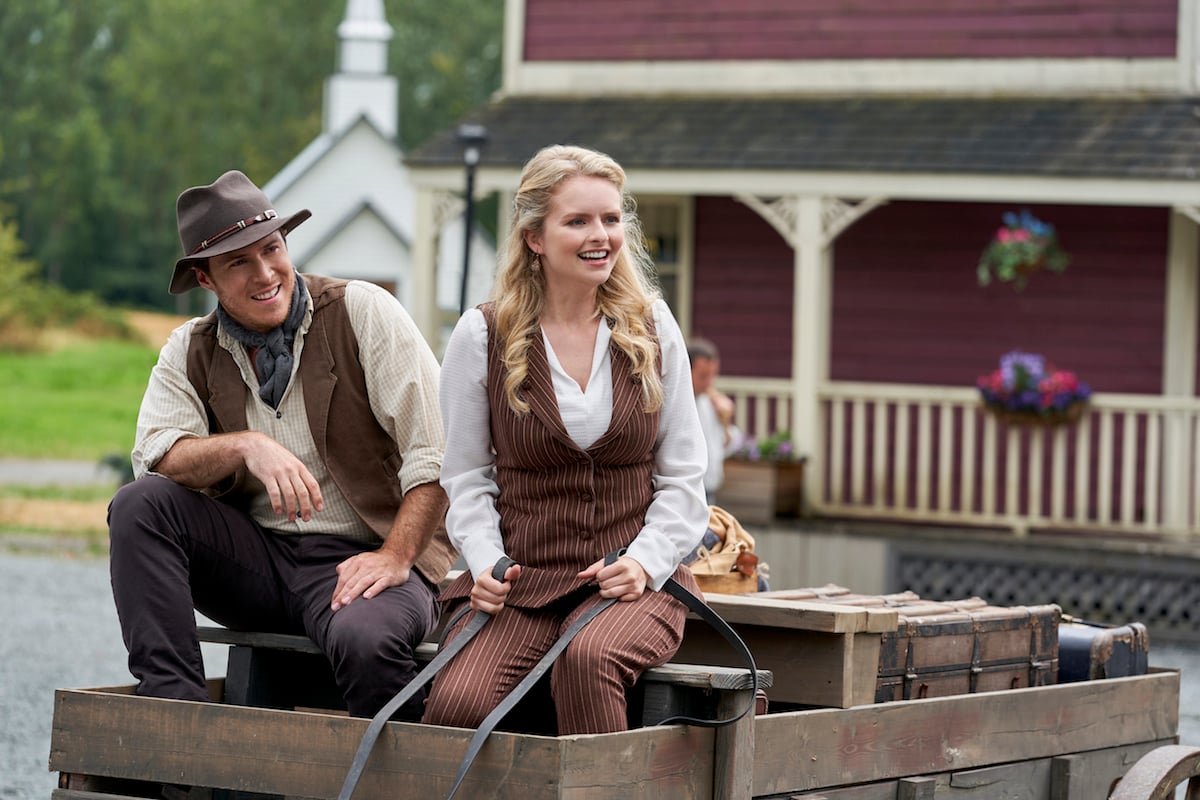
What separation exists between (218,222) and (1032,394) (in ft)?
32.4

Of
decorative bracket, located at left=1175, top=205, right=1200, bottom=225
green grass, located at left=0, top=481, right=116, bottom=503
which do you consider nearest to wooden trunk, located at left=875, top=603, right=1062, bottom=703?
decorative bracket, located at left=1175, top=205, right=1200, bottom=225

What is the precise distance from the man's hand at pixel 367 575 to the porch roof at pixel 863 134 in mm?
9387

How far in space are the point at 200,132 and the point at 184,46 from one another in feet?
8.47

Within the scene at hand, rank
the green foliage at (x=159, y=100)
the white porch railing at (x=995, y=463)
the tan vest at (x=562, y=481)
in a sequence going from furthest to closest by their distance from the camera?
the green foliage at (x=159, y=100) < the white porch railing at (x=995, y=463) < the tan vest at (x=562, y=481)

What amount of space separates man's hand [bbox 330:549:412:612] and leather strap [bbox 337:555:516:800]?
0.28 m

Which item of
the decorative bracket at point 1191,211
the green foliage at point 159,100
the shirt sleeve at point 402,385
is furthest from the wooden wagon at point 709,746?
the green foliage at point 159,100

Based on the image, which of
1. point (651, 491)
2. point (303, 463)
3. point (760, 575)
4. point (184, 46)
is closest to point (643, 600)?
point (651, 491)

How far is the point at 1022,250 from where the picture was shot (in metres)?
14.4

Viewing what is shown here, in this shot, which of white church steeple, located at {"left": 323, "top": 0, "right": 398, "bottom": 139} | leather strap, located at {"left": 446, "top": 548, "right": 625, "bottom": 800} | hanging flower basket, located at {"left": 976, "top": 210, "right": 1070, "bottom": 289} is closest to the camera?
leather strap, located at {"left": 446, "top": 548, "right": 625, "bottom": 800}

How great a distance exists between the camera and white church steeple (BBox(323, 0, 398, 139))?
108 ft

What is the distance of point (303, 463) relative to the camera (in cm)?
485

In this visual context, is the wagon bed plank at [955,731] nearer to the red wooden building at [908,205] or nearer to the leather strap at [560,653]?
the leather strap at [560,653]

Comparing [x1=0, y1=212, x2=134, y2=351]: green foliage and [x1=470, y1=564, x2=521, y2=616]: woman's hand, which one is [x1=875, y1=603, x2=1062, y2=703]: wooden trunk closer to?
[x1=470, y1=564, x2=521, y2=616]: woman's hand

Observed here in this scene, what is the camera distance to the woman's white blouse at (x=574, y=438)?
4.32m
